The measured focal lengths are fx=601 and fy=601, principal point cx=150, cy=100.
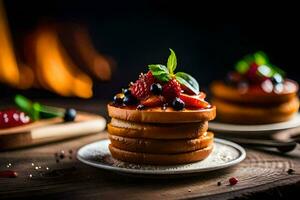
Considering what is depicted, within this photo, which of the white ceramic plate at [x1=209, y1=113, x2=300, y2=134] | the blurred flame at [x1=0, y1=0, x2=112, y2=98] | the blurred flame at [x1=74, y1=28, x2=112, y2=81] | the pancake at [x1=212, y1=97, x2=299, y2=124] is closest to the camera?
the white ceramic plate at [x1=209, y1=113, x2=300, y2=134]

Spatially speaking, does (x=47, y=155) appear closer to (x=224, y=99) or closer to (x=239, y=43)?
(x=224, y=99)

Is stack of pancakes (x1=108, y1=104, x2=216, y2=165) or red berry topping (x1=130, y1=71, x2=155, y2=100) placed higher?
red berry topping (x1=130, y1=71, x2=155, y2=100)

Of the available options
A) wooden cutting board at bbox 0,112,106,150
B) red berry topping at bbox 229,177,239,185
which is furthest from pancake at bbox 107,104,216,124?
wooden cutting board at bbox 0,112,106,150

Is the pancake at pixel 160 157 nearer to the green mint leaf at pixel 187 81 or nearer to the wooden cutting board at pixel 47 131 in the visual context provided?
the green mint leaf at pixel 187 81

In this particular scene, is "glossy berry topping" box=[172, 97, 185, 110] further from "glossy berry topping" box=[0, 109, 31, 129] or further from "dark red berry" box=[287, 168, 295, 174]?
"glossy berry topping" box=[0, 109, 31, 129]

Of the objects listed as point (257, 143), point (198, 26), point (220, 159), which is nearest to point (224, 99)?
point (257, 143)

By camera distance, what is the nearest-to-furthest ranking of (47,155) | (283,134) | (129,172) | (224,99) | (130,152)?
1. (129,172)
2. (130,152)
3. (47,155)
4. (283,134)
5. (224,99)
